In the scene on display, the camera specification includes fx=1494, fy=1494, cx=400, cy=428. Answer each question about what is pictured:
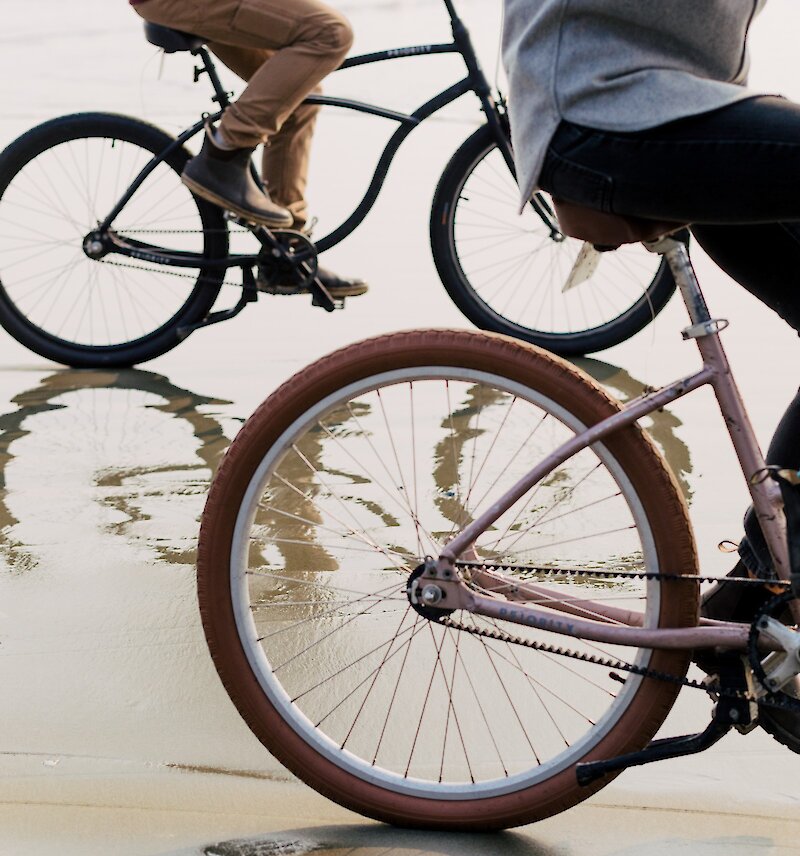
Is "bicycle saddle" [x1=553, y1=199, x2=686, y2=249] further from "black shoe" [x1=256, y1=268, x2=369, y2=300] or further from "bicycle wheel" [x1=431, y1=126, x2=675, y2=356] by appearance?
"black shoe" [x1=256, y1=268, x2=369, y2=300]

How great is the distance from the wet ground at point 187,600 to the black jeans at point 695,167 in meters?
0.93

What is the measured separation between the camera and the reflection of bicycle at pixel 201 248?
4.84 meters

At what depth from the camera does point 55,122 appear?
492cm

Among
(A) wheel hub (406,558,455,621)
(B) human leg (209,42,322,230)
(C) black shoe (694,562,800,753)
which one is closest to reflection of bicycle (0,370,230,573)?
(B) human leg (209,42,322,230)

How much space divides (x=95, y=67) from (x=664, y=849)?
11706 millimetres

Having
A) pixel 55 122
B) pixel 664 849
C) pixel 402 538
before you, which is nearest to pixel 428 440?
pixel 402 538

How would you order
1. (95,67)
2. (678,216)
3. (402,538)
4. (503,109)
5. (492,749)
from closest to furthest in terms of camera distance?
(678,216)
(492,749)
(402,538)
(503,109)
(95,67)

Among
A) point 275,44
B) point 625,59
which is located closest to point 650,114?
point 625,59

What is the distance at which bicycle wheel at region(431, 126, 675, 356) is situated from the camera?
497 centimetres

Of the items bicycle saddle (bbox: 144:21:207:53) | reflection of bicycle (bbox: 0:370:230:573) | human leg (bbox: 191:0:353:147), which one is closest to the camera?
reflection of bicycle (bbox: 0:370:230:573)

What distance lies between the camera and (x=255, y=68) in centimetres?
471

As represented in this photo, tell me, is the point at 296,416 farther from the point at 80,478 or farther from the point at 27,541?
the point at 80,478

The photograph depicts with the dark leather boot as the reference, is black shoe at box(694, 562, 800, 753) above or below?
below

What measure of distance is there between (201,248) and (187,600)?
2102mm
